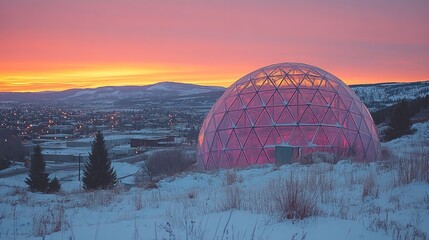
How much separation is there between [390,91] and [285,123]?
156m

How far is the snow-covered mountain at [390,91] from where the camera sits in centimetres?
13795

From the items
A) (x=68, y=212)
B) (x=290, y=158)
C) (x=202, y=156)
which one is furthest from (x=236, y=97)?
(x=68, y=212)

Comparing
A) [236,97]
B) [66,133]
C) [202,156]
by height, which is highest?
[236,97]

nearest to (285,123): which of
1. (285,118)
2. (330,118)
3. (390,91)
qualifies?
(285,118)

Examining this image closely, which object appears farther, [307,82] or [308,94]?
[307,82]

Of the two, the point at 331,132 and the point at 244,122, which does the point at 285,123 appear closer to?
the point at 244,122

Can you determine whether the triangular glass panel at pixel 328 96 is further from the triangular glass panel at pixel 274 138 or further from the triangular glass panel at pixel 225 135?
the triangular glass panel at pixel 225 135

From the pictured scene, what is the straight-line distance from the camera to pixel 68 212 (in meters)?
7.75

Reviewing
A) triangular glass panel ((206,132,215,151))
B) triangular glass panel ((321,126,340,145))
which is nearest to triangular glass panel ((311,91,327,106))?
triangular glass panel ((321,126,340,145))

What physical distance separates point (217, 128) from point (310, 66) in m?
7.74

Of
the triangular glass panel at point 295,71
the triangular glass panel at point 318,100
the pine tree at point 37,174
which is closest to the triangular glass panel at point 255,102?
the triangular glass panel at point 318,100

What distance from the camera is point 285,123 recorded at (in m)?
17.8

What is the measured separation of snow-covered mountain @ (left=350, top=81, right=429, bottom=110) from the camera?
13795cm

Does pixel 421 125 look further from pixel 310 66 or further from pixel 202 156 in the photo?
pixel 202 156
